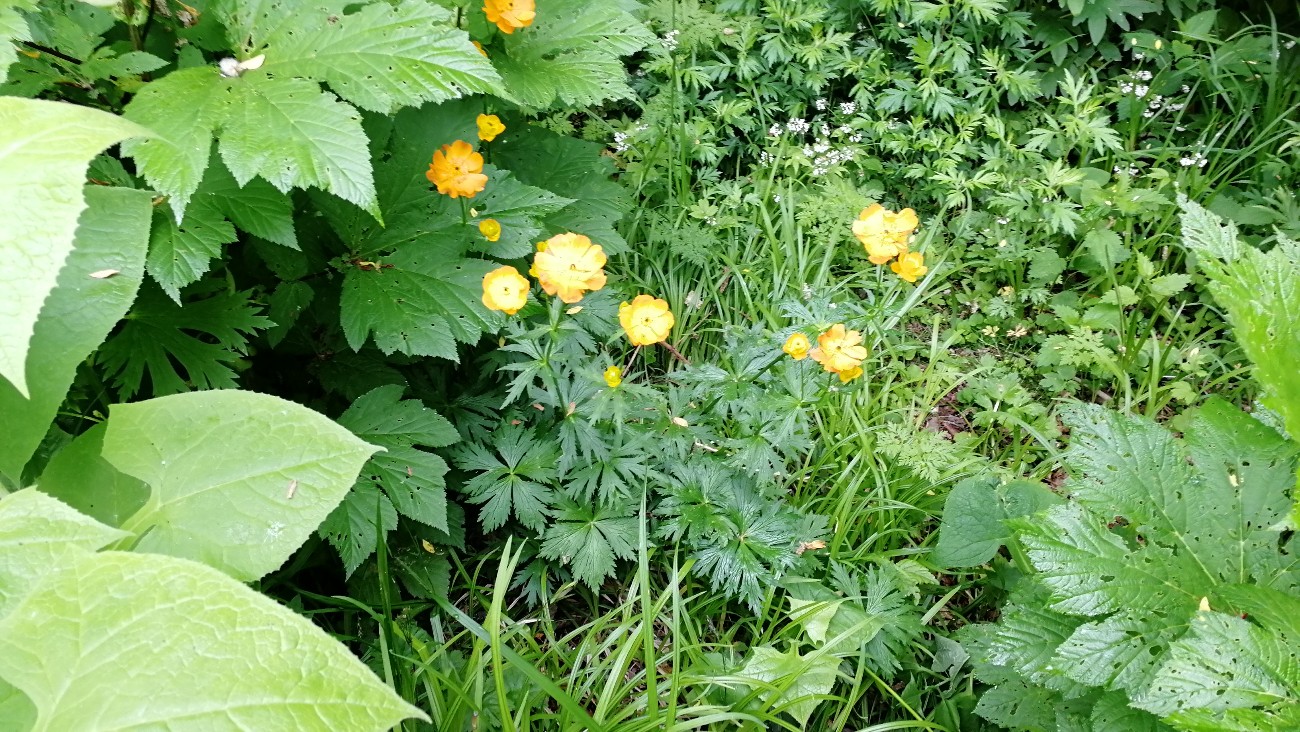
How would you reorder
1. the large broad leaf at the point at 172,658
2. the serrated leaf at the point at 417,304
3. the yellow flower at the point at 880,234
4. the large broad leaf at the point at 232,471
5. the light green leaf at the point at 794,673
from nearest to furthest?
the large broad leaf at the point at 172,658
the large broad leaf at the point at 232,471
the serrated leaf at the point at 417,304
the light green leaf at the point at 794,673
the yellow flower at the point at 880,234

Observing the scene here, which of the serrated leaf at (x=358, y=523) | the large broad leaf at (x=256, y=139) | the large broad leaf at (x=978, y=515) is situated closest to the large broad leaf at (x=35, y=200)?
the large broad leaf at (x=256, y=139)

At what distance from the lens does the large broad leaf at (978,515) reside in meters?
1.75

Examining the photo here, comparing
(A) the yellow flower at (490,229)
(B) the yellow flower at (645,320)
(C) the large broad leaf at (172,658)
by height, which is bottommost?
(B) the yellow flower at (645,320)

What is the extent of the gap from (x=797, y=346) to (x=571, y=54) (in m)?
0.83

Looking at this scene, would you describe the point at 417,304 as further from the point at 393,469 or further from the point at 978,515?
the point at 978,515

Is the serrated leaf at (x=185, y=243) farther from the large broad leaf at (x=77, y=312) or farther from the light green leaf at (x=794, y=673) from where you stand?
the light green leaf at (x=794, y=673)

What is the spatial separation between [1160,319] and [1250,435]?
1489mm

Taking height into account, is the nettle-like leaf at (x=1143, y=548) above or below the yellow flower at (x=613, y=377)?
below

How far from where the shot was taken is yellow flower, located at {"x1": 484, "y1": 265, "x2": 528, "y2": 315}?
1471 mm

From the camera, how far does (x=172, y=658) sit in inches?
22.2

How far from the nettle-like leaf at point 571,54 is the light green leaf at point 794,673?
1.25m

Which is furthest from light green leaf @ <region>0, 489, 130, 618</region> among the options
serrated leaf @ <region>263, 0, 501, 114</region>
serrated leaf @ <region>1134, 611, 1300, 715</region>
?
serrated leaf @ <region>1134, 611, 1300, 715</region>

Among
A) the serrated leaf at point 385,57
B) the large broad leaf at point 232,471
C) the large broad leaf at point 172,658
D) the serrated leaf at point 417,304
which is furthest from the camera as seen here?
the serrated leaf at point 417,304

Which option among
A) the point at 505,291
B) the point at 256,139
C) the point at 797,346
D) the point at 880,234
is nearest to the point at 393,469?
the point at 505,291
